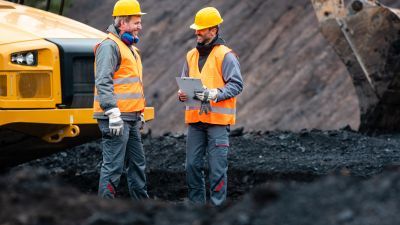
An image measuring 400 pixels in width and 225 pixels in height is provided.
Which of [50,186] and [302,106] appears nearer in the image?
[50,186]

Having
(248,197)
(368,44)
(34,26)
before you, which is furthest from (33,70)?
(368,44)

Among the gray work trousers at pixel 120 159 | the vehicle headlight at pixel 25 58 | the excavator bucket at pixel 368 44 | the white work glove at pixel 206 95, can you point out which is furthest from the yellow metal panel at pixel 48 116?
the excavator bucket at pixel 368 44

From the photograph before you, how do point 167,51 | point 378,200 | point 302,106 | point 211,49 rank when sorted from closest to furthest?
1. point 378,200
2. point 211,49
3. point 302,106
4. point 167,51

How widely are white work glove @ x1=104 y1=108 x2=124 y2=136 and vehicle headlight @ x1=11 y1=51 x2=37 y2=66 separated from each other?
1114mm

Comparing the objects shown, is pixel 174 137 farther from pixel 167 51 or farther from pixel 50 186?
pixel 167 51

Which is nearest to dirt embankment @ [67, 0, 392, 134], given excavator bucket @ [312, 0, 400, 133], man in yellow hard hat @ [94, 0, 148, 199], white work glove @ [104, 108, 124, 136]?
excavator bucket @ [312, 0, 400, 133]

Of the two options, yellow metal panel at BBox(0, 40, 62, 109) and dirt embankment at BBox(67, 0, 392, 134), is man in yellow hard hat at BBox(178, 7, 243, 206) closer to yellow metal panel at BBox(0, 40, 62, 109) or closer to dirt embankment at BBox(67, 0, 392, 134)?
yellow metal panel at BBox(0, 40, 62, 109)

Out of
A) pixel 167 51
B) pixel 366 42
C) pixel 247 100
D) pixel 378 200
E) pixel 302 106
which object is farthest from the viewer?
pixel 167 51

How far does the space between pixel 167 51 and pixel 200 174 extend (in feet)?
50.1

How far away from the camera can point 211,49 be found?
9.65 meters

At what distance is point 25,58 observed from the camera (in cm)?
980

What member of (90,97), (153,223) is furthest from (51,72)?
(153,223)

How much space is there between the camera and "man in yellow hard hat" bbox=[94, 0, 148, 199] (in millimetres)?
9188

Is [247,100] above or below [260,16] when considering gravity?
below
